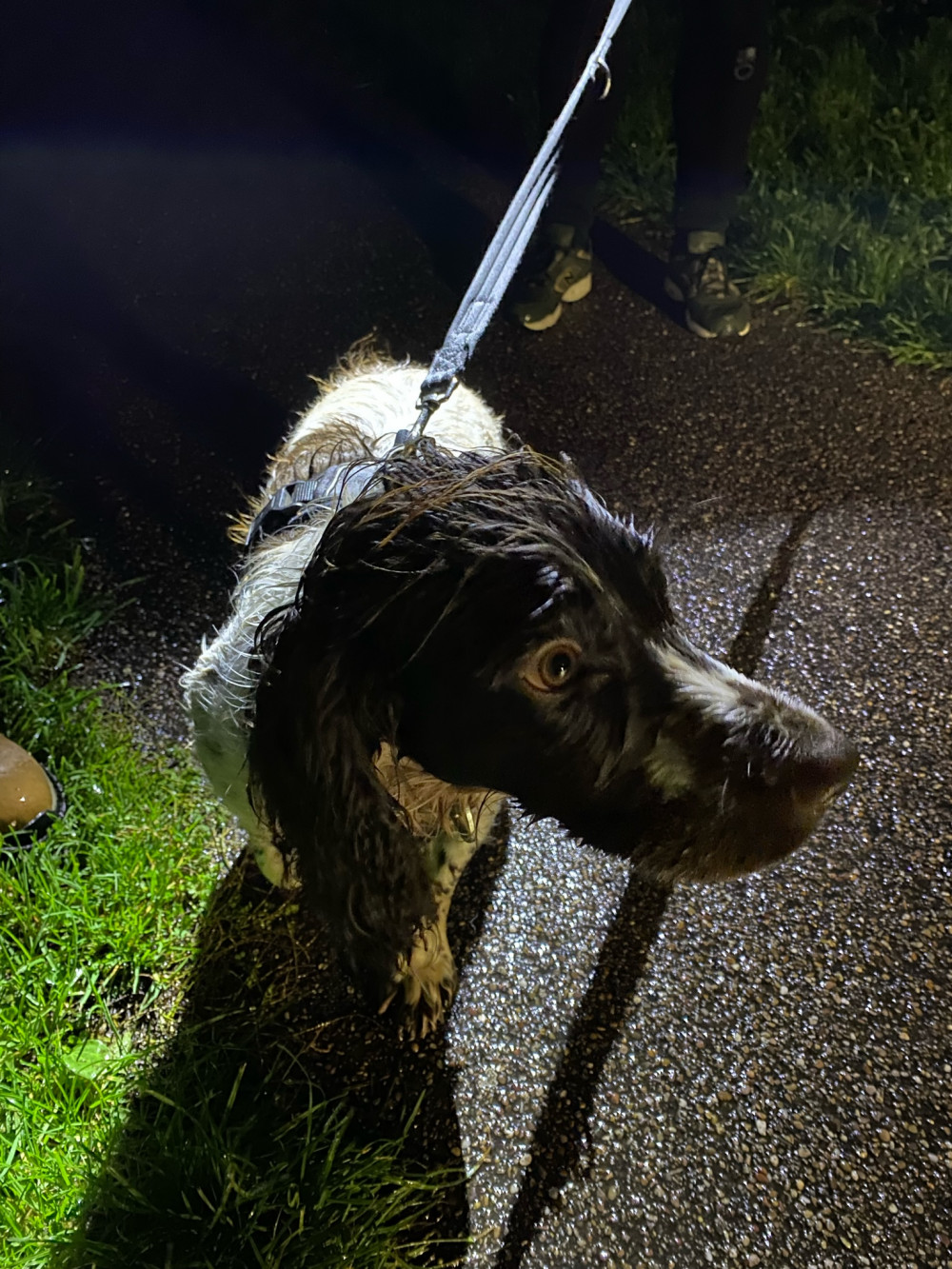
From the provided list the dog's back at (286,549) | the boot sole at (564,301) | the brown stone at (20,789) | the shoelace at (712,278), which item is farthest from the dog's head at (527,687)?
the shoelace at (712,278)

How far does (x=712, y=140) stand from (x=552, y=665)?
392cm

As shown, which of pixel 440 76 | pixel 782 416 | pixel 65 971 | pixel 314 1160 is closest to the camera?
pixel 314 1160

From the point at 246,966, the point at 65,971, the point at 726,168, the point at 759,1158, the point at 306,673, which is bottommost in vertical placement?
the point at 65,971

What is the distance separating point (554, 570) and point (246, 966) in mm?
1597

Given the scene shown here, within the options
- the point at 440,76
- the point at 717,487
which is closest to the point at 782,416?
the point at 717,487

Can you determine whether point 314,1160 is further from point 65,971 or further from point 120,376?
point 120,376

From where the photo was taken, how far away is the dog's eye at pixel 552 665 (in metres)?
1.37

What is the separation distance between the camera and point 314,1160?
206 centimetres

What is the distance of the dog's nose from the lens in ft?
5.15

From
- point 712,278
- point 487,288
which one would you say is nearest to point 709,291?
point 712,278

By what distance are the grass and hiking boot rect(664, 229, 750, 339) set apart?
10.9 ft

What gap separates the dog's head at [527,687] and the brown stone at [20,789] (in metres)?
1.35

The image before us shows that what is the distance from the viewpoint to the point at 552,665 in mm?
1384

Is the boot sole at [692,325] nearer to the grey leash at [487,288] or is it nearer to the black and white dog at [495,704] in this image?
the grey leash at [487,288]
